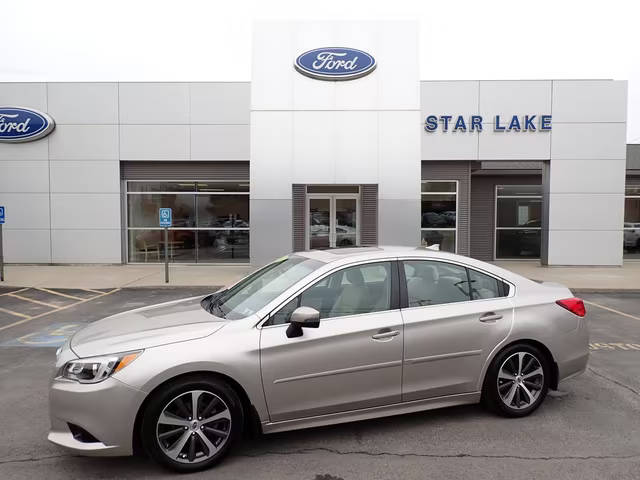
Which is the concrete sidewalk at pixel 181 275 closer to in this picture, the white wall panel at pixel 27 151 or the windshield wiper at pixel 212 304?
the white wall panel at pixel 27 151

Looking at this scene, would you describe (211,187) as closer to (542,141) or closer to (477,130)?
(477,130)

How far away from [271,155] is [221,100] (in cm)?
402

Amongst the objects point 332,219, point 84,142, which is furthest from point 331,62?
point 84,142

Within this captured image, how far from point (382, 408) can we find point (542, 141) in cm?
1442

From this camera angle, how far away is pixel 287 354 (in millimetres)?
3615

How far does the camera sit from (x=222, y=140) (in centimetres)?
1647

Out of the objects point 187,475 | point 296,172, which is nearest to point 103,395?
point 187,475

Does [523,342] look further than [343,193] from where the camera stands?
No

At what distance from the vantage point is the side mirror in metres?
3.55

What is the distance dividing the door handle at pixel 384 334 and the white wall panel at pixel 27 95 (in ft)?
53.5

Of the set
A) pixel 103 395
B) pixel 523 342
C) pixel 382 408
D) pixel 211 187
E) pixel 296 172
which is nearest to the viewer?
pixel 103 395

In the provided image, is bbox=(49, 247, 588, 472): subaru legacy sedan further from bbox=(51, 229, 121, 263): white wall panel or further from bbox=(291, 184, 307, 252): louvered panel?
bbox=(51, 229, 121, 263): white wall panel

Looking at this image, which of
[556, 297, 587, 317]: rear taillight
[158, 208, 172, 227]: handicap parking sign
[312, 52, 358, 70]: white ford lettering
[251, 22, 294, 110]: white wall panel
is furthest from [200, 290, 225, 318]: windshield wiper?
[312, 52, 358, 70]: white ford lettering


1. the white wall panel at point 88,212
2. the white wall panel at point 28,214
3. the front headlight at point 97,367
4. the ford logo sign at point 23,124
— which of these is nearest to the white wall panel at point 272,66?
the white wall panel at point 88,212
